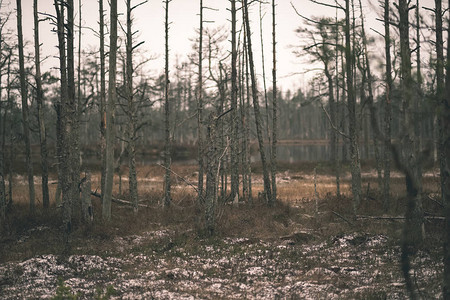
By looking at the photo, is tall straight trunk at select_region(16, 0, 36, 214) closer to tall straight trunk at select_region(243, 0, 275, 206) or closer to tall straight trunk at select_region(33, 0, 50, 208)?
tall straight trunk at select_region(33, 0, 50, 208)

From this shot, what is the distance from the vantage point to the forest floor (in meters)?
6.83

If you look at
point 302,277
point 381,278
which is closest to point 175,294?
point 302,277

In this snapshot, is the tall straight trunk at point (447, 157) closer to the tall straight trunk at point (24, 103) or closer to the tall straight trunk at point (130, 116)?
the tall straight trunk at point (130, 116)

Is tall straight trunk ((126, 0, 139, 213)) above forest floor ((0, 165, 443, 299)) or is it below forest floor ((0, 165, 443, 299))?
above

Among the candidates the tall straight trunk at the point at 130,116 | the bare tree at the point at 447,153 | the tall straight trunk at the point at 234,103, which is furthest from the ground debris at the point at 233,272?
the tall straight trunk at the point at 234,103

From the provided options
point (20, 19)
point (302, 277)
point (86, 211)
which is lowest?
point (302, 277)

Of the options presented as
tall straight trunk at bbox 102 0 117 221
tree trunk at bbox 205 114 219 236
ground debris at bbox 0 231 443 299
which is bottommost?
ground debris at bbox 0 231 443 299

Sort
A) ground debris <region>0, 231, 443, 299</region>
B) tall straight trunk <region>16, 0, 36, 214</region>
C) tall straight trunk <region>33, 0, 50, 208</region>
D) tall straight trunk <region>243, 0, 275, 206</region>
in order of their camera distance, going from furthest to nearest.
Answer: tall straight trunk <region>243, 0, 275, 206</region> < tall straight trunk <region>33, 0, 50, 208</region> < tall straight trunk <region>16, 0, 36, 214</region> < ground debris <region>0, 231, 443, 299</region>

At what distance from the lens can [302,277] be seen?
307 inches

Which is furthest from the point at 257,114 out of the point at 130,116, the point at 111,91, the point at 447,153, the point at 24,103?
the point at 447,153

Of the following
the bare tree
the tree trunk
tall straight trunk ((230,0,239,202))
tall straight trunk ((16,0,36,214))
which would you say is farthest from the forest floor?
tall straight trunk ((230,0,239,202))

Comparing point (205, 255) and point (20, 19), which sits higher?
point (20, 19)

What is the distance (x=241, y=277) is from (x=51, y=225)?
7474 mm

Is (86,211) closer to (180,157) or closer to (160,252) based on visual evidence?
(160,252)
